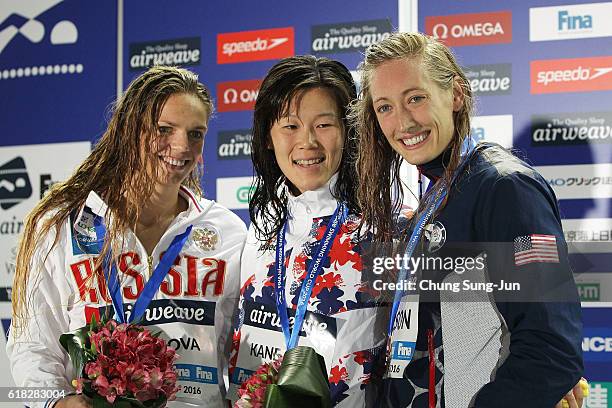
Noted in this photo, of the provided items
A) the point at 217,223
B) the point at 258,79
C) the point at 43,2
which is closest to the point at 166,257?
the point at 217,223

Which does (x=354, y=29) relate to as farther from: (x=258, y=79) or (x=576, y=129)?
(x=576, y=129)

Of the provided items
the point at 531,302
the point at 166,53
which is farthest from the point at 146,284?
the point at 166,53

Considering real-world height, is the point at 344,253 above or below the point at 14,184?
below

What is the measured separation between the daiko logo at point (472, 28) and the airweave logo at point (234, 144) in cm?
111

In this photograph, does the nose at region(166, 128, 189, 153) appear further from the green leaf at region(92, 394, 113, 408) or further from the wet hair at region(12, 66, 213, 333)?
the green leaf at region(92, 394, 113, 408)

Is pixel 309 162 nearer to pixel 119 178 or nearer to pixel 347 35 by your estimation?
pixel 119 178

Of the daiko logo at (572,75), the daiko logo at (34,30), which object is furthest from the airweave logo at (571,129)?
the daiko logo at (34,30)

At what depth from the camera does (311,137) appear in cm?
252

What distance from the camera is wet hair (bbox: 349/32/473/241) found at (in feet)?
7.30

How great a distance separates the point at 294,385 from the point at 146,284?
769 millimetres

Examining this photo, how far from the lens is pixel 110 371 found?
228 centimetres

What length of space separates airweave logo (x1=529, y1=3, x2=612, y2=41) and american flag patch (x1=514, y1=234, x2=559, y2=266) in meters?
2.28

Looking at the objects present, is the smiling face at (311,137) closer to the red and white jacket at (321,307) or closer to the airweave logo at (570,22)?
the red and white jacket at (321,307)

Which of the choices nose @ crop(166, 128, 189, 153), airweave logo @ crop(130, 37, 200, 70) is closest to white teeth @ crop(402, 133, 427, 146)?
nose @ crop(166, 128, 189, 153)
